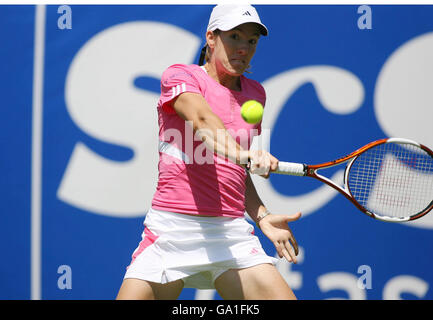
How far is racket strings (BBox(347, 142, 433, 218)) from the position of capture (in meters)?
2.59

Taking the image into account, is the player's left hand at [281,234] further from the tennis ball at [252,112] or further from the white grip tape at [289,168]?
the tennis ball at [252,112]

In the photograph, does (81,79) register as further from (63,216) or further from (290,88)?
(290,88)

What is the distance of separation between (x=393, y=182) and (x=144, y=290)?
1.56 metres

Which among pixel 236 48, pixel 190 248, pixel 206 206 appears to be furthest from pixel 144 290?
pixel 236 48

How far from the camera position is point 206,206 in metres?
2.03

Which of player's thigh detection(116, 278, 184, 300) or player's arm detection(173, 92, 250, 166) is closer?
player's arm detection(173, 92, 250, 166)

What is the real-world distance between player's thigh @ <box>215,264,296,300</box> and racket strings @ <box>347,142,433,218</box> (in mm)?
650

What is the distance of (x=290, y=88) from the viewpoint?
3320mm

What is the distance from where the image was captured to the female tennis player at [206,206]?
6.51 ft

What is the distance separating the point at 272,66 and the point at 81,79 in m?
1.15

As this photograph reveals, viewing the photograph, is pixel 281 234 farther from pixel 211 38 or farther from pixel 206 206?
pixel 211 38
